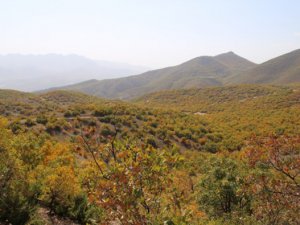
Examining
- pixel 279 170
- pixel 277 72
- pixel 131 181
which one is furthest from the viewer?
pixel 277 72

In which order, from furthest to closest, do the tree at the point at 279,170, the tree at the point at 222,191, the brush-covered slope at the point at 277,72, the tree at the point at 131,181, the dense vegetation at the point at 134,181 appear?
the brush-covered slope at the point at 277,72 → the tree at the point at 222,191 → the tree at the point at 279,170 → the dense vegetation at the point at 134,181 → the tree at the point at 131,181

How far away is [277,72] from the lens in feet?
541

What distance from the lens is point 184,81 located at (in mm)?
197625

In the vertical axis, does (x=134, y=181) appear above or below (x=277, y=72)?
above

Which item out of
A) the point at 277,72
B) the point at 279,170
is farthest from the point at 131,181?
the point at 277,72

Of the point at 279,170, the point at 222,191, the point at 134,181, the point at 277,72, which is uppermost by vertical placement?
the point at 134,181

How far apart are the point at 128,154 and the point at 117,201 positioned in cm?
68

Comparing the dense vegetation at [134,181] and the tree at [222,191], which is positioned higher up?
the dense vegetation at [134,181]

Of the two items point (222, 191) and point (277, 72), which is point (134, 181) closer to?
point (222, 191)

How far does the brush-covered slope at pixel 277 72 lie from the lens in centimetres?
14936

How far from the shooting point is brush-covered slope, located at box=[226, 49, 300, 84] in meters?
A: 149

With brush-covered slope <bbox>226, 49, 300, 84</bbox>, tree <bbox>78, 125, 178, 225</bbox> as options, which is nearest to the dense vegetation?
tree <bbox>78, 125, 178, 225</bbox>

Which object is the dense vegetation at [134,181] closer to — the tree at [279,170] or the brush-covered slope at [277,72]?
the tree at [279,170]

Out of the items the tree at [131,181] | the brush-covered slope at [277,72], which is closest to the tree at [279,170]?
the tree at [131,181]
